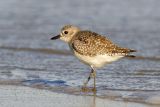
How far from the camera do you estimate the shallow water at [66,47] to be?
8.70 metres

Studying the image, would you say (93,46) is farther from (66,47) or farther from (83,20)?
(83,20)

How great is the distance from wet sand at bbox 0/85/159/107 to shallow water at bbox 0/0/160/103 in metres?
0.26

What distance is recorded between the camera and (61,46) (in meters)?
11.6

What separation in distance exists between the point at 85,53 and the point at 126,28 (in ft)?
14.4

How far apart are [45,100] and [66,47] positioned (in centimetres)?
388

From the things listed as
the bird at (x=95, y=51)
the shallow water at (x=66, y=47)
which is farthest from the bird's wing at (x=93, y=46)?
the shallow water at (x=66, y=47)

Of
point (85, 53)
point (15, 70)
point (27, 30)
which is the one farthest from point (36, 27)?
point (85, 53)

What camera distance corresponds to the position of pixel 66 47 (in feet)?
37.6

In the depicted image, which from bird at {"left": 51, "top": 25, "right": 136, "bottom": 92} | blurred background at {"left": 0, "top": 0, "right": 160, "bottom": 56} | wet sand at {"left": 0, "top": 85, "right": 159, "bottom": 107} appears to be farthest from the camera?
blurred background at {"left": 0, "top": 0, "right": 160, "bottom": 56}

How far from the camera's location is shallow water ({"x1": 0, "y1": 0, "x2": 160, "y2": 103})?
28.6ft

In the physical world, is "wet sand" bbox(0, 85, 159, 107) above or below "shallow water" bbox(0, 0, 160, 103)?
below

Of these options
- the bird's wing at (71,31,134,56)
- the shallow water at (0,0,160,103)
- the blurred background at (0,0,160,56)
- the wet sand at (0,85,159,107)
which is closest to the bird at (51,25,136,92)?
the bird's wing at (71,31,134,56)

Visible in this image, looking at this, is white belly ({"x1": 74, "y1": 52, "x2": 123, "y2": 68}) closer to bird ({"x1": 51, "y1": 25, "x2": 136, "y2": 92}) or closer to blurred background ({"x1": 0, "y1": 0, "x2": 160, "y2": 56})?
bird ({"x1": 51, "y1": 25, "x2": 136, "y2": 92})

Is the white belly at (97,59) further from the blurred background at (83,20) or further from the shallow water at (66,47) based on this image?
the blurred background at (83,20)
